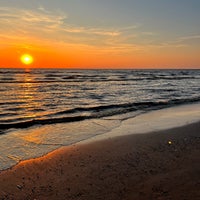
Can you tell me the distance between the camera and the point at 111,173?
239 inches

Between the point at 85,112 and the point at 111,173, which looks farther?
the point at 85,112

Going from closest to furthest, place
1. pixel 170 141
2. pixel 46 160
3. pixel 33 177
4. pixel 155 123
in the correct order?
1. pixel 33 177
2. pixel 46 160
3. pixel 170 141
4. pixel 155 123

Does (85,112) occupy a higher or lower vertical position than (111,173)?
higher

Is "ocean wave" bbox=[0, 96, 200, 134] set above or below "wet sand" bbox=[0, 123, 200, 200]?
above

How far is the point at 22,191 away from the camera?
525cm

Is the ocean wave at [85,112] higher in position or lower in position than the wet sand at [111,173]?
higher

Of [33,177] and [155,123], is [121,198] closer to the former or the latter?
[33,177]

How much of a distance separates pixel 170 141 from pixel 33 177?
4.85m

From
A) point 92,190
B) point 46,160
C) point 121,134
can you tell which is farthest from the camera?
point 121,134

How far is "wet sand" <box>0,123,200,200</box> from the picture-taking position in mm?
5051

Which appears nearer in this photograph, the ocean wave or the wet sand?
the wet sand

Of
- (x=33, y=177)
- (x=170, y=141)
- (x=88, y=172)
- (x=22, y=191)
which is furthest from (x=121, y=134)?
(x=22, y=191)

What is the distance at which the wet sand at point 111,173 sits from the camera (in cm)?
505

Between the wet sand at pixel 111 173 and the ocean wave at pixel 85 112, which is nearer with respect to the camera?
the wet sand at pixel 111 173
